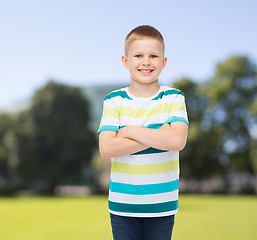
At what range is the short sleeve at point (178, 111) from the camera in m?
2.79

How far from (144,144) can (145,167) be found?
19 cm

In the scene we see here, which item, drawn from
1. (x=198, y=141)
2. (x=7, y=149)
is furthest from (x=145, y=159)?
(x=7, y=149)

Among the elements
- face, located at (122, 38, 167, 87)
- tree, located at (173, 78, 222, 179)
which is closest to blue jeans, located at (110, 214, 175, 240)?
face, located at (122, 38, 167, 87)

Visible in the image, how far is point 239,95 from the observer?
3759 centimetres

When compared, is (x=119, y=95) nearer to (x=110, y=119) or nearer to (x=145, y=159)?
(x=110, y=119)

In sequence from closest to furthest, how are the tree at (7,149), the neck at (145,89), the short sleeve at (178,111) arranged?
the short sleeve at (178,111) < the neck at (145,89) < the tree at (7,149)

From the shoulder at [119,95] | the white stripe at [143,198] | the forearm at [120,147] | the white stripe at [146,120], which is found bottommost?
the white stripe at [143,198]

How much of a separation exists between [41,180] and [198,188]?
17.3 meters

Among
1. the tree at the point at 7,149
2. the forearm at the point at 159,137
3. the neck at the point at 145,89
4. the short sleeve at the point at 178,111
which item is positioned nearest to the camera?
the forearm at the point at 159,137

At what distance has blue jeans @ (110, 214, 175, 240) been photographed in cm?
275

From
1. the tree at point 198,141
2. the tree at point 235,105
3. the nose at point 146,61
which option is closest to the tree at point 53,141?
the tree at point 198,141

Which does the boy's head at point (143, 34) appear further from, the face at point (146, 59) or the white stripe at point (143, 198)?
the white stripe at point (143, 198)

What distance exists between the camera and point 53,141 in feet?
125

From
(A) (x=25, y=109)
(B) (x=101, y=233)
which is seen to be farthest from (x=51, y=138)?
(B) (x=101, y=233)
